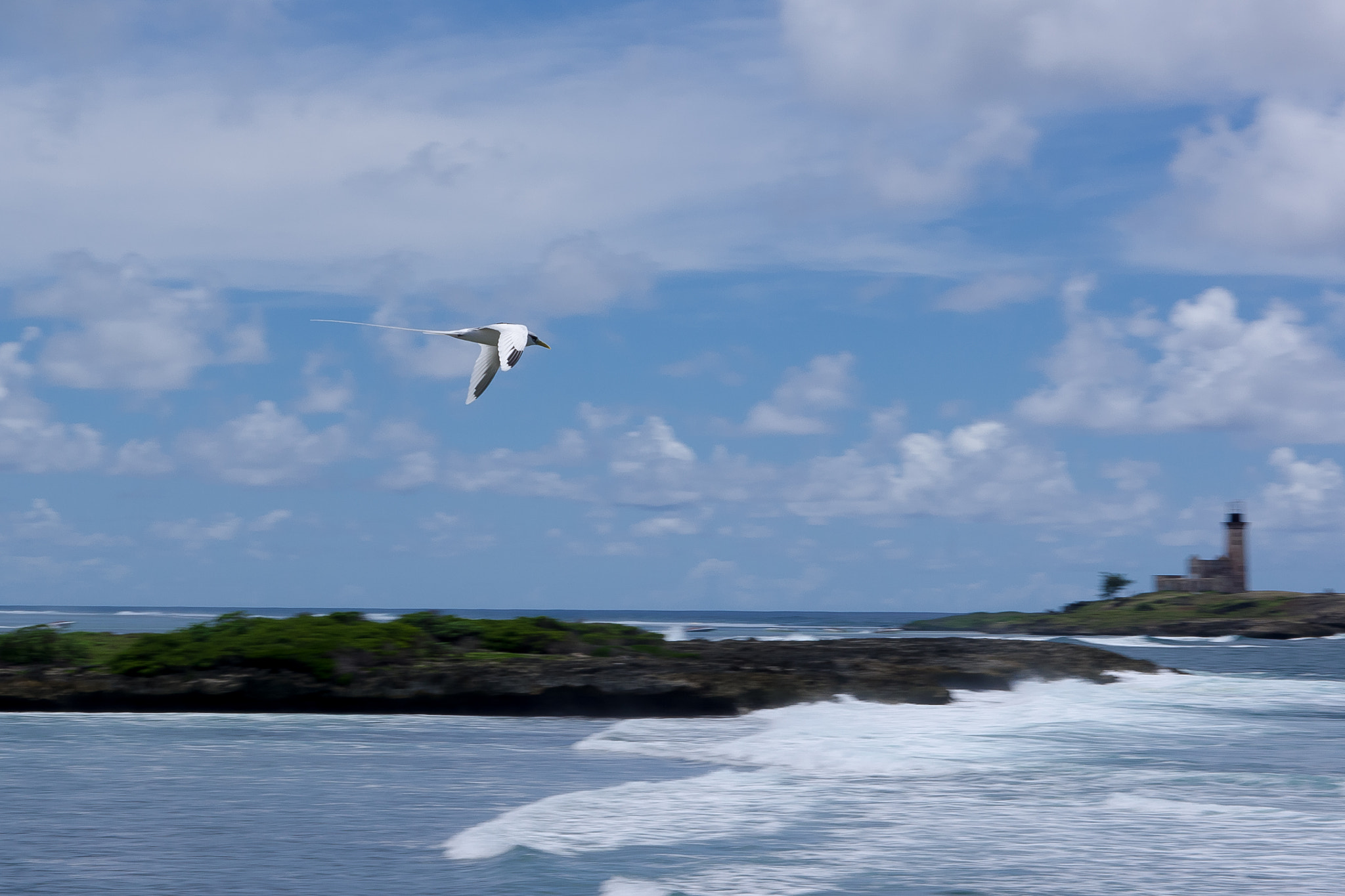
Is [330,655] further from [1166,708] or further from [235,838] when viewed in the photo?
[1166,708]

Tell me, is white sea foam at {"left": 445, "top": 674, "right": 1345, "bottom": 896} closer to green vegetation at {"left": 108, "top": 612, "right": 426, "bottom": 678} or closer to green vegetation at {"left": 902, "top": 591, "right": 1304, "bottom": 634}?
green vegetation at {"left": 108, "top": 612, "right": 426, "bottom": 678}

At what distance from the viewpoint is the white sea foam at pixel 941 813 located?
16188mm

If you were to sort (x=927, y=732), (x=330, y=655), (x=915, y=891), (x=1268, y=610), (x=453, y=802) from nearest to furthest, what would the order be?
(x=915, y=891), (x=453, y=802), (x=927, y=732), (x=330, y=655), (x=1268, y=610)

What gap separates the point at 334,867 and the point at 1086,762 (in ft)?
55.9

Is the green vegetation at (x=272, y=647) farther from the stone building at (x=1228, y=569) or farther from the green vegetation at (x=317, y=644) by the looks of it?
the stone building at (x=1228, y=569)

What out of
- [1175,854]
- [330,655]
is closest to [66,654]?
[330,655]

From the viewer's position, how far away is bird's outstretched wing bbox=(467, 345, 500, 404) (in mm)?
17453

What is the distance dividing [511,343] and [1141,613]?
451ft

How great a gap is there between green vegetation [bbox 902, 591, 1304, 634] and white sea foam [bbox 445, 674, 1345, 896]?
10581cm

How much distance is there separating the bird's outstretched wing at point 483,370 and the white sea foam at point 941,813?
20.5ft

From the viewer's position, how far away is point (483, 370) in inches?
695

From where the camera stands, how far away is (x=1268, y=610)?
131875 millimetres

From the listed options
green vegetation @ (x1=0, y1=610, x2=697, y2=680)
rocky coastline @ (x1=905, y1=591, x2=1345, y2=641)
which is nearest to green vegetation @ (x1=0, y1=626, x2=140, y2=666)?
green vegetation @ (x1=0, y1=610, x2=697, y2=680)

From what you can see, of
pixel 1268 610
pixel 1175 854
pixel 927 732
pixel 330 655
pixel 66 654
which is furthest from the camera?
pixel 1268 610
